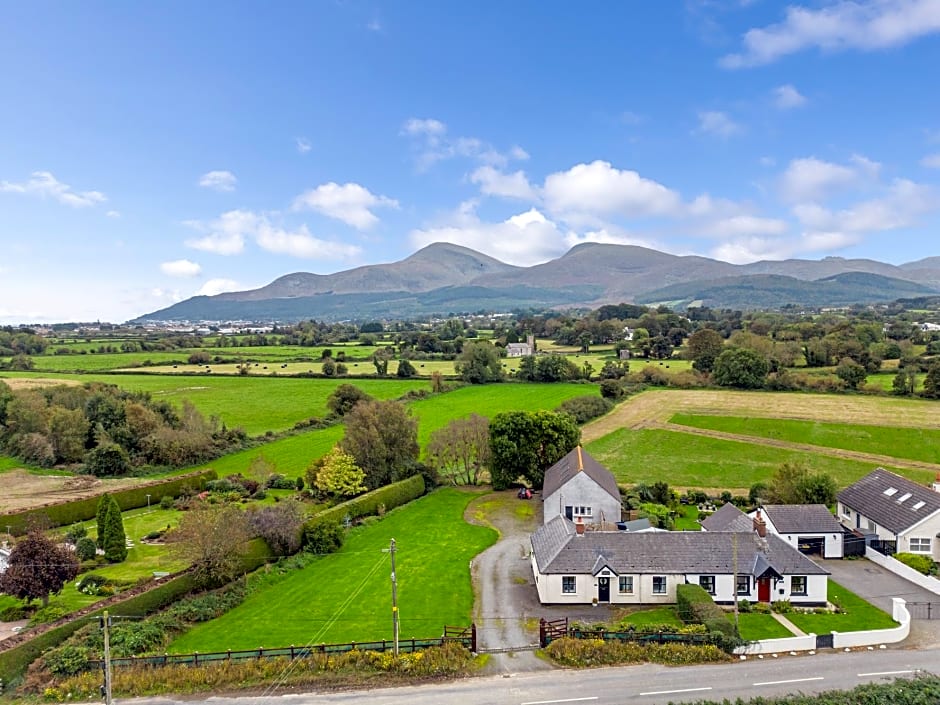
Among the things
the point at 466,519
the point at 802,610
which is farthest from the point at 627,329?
the point at 802,610

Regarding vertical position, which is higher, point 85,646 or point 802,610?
point 85,646

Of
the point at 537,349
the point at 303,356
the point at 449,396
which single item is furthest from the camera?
the point at 537,349

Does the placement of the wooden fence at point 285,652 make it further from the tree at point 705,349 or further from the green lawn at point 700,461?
the tree at point 705,349

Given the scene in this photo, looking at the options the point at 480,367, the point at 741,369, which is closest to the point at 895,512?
the point at 741,369

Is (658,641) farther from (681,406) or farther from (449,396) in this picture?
(449,396)

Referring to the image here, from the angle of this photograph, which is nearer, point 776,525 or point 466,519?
point 776,525

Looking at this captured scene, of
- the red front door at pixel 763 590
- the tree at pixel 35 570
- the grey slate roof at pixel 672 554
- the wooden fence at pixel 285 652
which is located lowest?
the red front door at pixel 763 590

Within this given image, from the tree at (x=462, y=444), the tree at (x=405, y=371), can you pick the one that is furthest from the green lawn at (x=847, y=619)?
the tree at (x=405, y=371)
